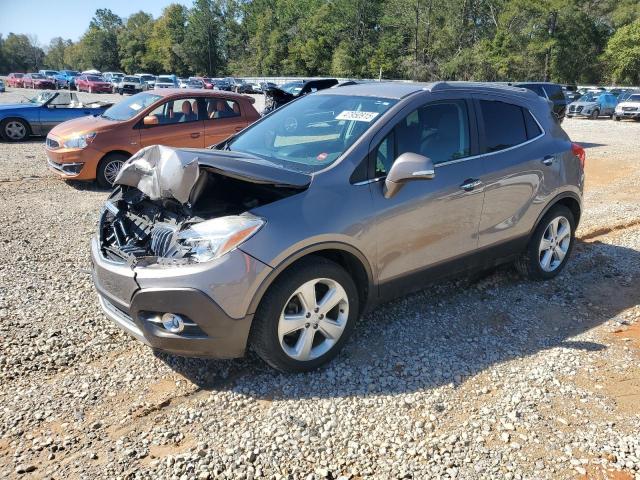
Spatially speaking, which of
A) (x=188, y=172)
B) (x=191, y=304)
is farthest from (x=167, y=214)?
(x=191, y=304)

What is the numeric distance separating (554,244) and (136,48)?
120 meters

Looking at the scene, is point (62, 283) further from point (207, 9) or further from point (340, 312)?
point (207, 9)

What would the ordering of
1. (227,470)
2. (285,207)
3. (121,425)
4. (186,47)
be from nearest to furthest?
(227,470), (121,425), (285,207), (186,47)

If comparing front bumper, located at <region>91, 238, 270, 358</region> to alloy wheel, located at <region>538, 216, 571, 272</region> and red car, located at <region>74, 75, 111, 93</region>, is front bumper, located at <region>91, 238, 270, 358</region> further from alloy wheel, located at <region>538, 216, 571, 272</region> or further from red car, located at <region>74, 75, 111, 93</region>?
red car, located at <region>74, 75, 111, 93</region>

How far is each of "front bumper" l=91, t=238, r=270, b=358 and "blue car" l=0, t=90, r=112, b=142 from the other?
483 inches

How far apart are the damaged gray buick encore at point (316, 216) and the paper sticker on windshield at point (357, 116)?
0.02 meters

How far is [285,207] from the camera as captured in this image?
3178 millimetres

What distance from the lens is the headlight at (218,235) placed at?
2990 millimetres

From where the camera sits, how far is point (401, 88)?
13.6 ft

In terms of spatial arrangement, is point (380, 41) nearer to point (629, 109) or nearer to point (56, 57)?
point (629, 109)

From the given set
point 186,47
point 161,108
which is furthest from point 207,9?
point 161,108

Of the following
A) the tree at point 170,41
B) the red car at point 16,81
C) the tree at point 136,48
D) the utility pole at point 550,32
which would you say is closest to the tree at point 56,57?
the tree at point 136,48

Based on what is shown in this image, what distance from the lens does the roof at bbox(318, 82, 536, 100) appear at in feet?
13.2

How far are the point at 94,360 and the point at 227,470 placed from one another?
152cm
